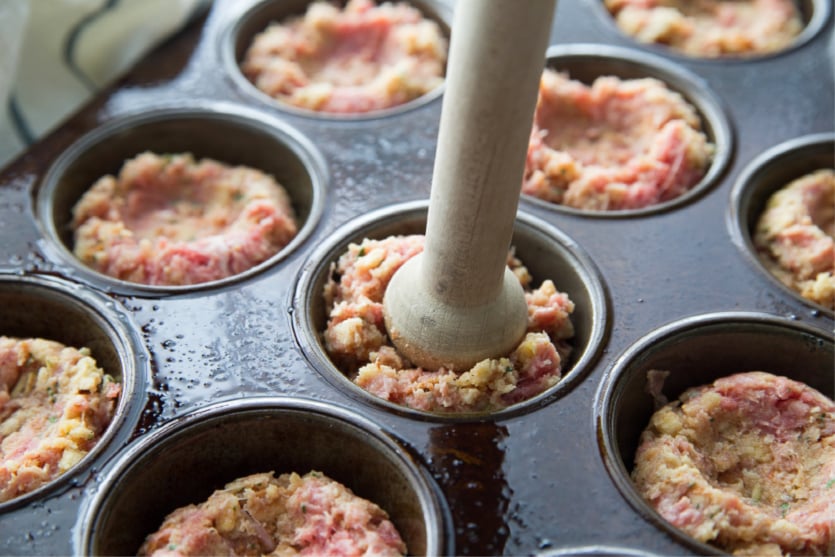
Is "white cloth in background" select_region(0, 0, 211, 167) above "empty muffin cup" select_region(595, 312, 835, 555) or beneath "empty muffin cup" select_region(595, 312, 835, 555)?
above

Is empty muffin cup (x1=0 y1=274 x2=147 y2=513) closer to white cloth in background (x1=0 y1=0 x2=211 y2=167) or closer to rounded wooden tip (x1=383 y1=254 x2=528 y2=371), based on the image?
rounded wooden tip (x1=383 y1=254 x2=528 y2=371)

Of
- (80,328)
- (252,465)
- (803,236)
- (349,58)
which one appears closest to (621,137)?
(803,236)

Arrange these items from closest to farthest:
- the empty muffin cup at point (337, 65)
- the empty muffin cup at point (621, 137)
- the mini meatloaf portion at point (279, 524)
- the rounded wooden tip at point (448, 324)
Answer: the mini meatloaf portion at point (279, 524)
the rounded wooden tip at point (448, 324)
the empty muffin cup at point (621, 137)
the empty muffin cup at point (337, 65)

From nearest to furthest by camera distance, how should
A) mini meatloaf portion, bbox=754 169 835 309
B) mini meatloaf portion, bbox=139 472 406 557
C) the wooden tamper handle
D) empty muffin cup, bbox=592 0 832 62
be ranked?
the wooden tamper handle → mini meatloaf portion, bbox=139 472 406 557 → mini meatloaf portion, bbox=754 169 835 309 → empty muffin cup, bbox=592 0 832 62

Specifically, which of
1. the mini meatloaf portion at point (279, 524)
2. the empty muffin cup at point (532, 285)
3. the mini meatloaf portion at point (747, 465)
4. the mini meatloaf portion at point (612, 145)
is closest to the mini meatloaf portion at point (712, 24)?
the mini meatloaf portion at point (612, 145)

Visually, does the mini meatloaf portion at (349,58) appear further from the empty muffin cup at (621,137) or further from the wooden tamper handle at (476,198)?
the wooden tamper handle at (476,198)

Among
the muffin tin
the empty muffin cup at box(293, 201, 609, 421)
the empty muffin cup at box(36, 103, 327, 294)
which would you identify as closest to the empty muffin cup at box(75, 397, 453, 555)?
the muffin tin

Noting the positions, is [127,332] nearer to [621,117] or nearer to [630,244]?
[630,244]

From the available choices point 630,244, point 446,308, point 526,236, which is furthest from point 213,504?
point 630,244
